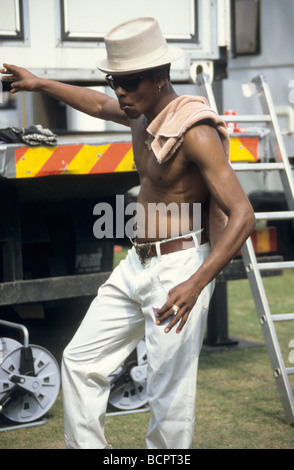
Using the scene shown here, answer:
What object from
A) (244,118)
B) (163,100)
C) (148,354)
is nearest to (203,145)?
(163,100)

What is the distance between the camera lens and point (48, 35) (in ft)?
16.2

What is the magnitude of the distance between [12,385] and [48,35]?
2.15 meters

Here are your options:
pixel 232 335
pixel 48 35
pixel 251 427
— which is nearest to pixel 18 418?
pixel 251 427

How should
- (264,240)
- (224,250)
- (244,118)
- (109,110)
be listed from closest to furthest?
(224,250)
(109,110)
(244,118)
(264,240)

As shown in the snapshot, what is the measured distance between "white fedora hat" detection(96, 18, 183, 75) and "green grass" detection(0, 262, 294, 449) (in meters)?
2.11

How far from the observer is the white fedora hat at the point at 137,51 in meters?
3.30

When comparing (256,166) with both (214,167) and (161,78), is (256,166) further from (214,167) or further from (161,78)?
(214,167)

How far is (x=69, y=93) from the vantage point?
4094 mm

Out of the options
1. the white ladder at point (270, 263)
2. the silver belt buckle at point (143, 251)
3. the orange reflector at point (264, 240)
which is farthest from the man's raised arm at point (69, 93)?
the orange reflector at point (264, 240)

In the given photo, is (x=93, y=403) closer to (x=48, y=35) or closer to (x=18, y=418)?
(x=18, y=418)

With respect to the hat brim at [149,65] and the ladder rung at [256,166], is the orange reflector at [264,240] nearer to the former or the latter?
the ladder rung at [256,166]

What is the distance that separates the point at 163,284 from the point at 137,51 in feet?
3.23

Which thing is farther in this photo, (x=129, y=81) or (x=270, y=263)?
(x=270, y=263)
